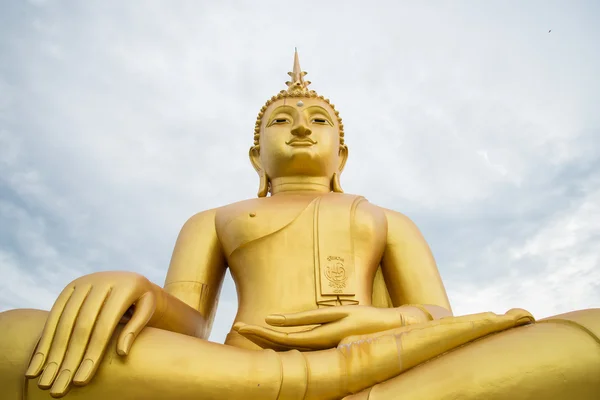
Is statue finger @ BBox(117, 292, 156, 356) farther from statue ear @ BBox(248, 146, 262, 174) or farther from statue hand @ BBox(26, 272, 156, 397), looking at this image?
statue ear @ BBox(248, 146, 262, 174)

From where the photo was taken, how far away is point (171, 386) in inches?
117

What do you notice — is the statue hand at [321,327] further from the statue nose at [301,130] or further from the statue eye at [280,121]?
the statue eye at [280,121]

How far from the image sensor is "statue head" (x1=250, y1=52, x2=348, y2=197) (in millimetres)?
5145

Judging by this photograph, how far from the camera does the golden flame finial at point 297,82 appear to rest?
17.9 feet

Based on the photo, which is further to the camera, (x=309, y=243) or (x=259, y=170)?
(x=259, y=170)

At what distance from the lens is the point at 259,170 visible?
564 centimetres

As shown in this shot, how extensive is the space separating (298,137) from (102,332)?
2.61 metres

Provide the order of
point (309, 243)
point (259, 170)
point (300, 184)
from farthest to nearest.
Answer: point (259, 170)
point (300, 184)
point (309, 243)

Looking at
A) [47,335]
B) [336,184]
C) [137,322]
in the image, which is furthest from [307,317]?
[336,184]

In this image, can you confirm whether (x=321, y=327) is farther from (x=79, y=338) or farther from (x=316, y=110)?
(x=316, y=110)

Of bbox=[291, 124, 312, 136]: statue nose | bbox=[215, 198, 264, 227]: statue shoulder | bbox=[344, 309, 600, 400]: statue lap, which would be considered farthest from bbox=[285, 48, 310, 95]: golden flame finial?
bbox=[344, 309, 600, 400]: statue lap

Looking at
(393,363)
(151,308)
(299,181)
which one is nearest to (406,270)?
(299,181)

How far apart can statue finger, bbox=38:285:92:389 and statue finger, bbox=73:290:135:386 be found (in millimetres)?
108

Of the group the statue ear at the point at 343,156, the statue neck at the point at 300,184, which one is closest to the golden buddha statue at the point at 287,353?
the statue neck at the point at 300,184
